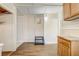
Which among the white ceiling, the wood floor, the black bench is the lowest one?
the wood floor

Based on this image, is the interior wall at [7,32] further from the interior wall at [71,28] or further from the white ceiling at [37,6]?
the interior wall at [71,28]

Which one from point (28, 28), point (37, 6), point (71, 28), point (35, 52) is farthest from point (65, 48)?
point (28, 28)

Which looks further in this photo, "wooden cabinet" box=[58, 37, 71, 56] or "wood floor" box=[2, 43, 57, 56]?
"wood floor" box=[2, 43, 57, 56]

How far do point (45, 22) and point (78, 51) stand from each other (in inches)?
244

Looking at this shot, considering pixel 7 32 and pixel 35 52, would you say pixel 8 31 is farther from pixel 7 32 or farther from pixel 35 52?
pixel 35 52

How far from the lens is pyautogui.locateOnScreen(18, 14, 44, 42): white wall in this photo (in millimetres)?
9672

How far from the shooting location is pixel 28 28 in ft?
31.9

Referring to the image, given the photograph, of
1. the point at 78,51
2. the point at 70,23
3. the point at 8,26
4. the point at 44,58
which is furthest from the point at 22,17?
the point at 44,58

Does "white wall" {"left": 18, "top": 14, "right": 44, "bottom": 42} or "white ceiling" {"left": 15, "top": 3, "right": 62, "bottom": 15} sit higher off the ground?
"white ceiling" {"left": 15, "top": 3, "right": 62, "bottom": 15}

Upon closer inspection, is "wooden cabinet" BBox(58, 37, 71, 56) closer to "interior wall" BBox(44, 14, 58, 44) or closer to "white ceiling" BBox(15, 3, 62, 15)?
"white ceiling" BBox(15, 3, 62, 15)

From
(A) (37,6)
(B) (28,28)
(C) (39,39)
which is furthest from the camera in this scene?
(B) (28,28)

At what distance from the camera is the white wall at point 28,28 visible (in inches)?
381

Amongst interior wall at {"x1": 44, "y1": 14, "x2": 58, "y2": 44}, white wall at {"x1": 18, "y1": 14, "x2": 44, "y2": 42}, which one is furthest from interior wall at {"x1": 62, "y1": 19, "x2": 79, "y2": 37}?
white wall at {"x1": 18, "y1": 14, "x2": 44, "y2": 42}

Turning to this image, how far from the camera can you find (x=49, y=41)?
8.88m
